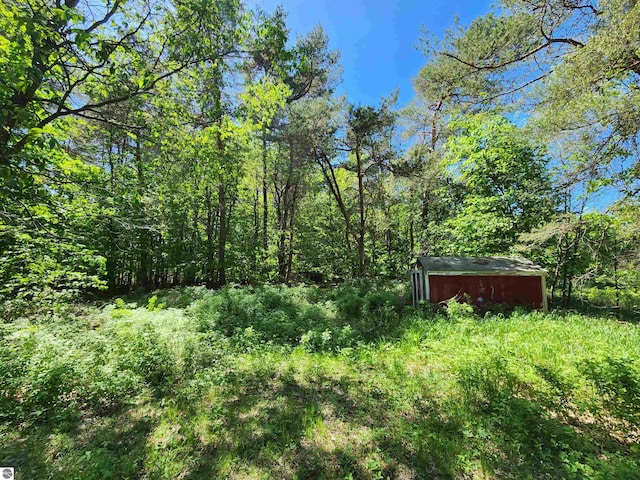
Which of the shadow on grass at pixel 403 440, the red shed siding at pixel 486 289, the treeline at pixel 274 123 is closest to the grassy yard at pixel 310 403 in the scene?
the shadow on grass at pixel 403 440

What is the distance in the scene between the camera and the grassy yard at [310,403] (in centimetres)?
235

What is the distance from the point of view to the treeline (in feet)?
10.6

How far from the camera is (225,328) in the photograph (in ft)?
18.6

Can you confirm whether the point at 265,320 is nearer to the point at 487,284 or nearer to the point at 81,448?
the point at 81,448

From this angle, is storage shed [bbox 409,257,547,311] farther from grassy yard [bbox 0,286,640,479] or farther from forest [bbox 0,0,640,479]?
grassy yard [bbox 0,286,640,479]

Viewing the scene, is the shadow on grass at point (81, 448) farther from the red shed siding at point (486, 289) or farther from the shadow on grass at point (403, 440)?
the red shed siding at point (486, 289)

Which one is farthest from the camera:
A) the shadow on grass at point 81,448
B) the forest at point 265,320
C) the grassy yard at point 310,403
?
the forest at point 265,320

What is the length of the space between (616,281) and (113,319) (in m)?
14.3

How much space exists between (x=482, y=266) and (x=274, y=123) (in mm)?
9400

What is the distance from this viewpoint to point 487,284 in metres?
8.30

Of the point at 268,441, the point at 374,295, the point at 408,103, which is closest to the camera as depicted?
the point at 268,441

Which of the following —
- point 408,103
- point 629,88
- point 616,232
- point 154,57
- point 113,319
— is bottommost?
point 113,319

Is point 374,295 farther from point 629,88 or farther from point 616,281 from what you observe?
point 616,281

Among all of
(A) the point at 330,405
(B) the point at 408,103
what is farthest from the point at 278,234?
(A) the point at 330,405
